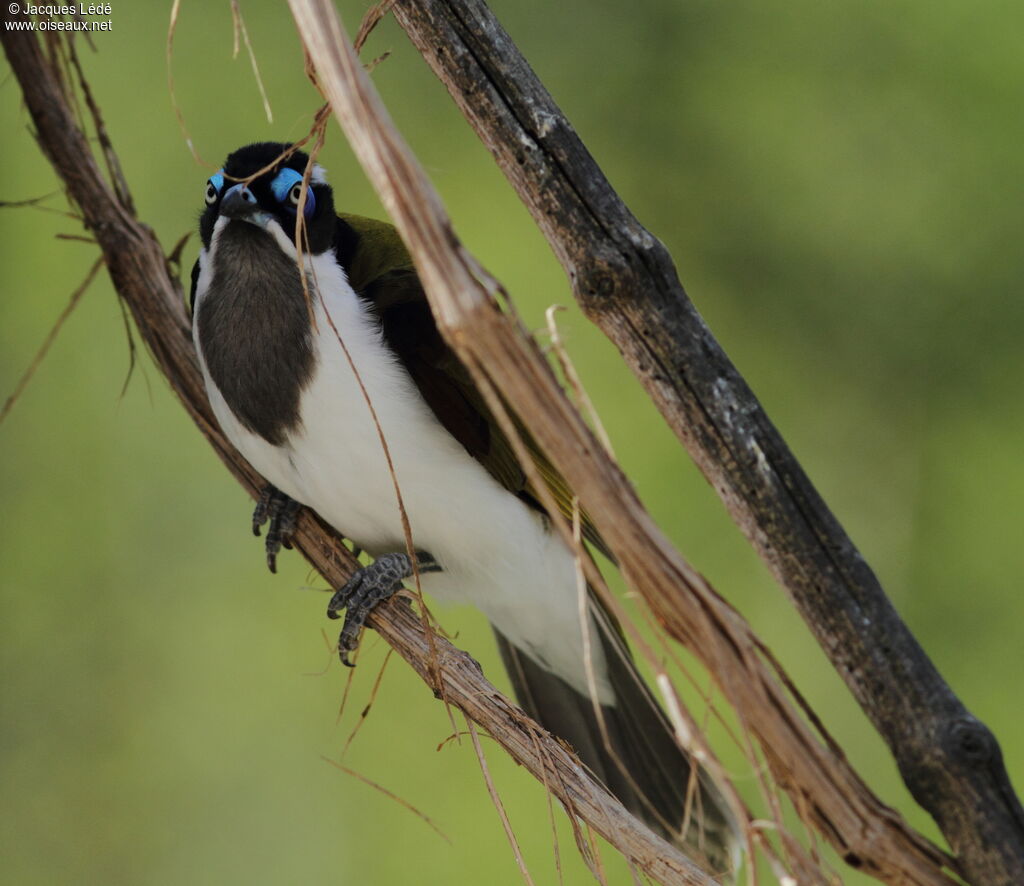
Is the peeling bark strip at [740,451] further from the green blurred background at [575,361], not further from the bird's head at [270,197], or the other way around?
the green blurred background at [575,361]

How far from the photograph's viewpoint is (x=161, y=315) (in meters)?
1.49

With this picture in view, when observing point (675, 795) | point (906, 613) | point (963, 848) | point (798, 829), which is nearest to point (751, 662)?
point (963, 848)

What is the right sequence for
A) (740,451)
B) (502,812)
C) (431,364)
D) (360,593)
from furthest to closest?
(431,364) < (360,593) < (502,812) < (740,451)

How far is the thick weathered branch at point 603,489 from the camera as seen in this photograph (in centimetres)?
66

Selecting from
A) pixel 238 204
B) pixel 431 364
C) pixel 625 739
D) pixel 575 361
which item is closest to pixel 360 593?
pixel 431 364

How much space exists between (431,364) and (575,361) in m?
1.64

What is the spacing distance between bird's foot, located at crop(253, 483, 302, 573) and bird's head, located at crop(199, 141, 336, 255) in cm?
33

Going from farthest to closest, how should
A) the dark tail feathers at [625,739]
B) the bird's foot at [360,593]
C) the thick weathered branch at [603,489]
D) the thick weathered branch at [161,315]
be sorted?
the dark tail feathers at [625,739] → the bird's foot at [360,593] → the thick weathered branch at [161,315] → the thick weathered branch at [603,489]

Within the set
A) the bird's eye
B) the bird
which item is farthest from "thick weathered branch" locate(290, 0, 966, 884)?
the bird's eye

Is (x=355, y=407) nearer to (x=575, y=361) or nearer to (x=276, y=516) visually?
(x=276, y=516)

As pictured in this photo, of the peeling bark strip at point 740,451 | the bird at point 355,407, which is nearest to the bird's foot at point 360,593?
the bird at point 355,407

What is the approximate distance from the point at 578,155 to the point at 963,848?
50 centimetres

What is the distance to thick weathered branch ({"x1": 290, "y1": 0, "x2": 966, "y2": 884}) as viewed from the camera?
0.66 meters

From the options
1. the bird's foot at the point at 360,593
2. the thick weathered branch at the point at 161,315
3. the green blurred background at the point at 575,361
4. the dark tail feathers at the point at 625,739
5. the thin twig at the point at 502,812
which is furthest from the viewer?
the green blurred background at the point at 575,361
